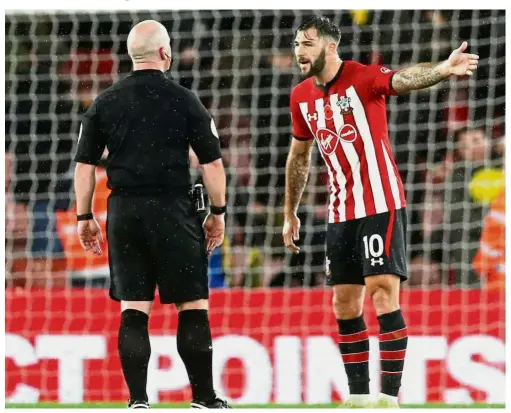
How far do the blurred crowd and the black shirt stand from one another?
9.98ft

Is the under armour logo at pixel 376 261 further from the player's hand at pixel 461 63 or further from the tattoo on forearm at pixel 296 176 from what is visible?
the player's hand at pixel 461 63

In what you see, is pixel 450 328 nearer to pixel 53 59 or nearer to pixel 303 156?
pixel 303 156

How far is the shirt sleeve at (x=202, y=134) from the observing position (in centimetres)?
512

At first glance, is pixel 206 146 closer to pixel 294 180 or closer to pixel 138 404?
pixel 294 180

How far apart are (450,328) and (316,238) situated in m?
1.61

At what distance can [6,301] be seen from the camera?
7422 millimetres

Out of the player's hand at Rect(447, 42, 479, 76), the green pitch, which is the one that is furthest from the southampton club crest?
the green pitch

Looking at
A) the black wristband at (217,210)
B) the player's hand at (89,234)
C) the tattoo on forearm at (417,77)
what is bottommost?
the player's hand at (89,234)

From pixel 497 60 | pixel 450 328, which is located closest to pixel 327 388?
pixel 450 328

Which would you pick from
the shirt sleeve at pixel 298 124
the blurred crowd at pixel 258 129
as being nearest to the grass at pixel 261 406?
the blurred crowd at pixel 258 129

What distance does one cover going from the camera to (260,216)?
870cm

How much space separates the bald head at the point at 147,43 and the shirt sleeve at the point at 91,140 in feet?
1.00

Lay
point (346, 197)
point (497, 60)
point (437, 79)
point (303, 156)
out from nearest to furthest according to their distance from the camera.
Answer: point (437, 79) → point (346, 197) → point (303, 156) → point (497, 60)

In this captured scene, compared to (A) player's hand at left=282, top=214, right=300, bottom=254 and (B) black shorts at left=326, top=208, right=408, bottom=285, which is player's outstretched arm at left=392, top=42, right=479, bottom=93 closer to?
(B) black shorts at left=326, top=208, right=408, bottom=285
